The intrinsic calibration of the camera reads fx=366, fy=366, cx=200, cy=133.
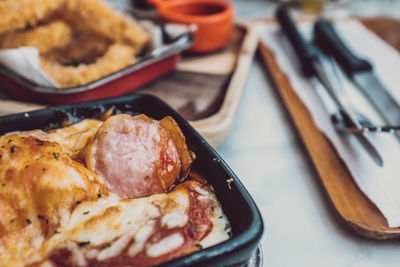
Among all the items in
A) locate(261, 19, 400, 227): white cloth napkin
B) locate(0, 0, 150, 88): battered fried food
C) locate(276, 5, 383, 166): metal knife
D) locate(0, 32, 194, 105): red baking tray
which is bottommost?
locate(261, 19, 400, 227): white cloth napkin

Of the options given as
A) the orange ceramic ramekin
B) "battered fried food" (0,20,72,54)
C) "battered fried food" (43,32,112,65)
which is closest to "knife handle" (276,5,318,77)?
the orange ceramic ramekin

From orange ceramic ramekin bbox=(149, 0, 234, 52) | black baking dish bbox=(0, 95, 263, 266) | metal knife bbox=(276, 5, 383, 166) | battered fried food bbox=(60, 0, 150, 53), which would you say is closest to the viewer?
black baking dish bbox=(0, 95, 263, 266)

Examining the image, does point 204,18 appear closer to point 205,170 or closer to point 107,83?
point 107,83

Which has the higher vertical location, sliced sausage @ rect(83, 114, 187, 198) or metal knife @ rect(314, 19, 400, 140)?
sliced sausage @ rect(83, 114, 187, 198)

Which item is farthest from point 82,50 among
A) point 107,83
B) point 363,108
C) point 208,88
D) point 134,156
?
point 363,108

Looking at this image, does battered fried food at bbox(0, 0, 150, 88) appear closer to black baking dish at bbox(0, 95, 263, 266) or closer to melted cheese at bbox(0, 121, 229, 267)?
black baking dish at bbox(0, 95, 263, 266)

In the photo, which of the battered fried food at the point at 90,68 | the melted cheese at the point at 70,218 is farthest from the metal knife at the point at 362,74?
the battered fried food at the point at 90,68

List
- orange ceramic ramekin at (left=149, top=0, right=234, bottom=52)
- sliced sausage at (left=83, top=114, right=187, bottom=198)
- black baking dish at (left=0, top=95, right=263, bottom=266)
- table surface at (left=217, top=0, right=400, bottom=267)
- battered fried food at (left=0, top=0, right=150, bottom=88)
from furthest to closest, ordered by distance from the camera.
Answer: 1. orange ceramic ramekin at (left=149, top=0, right=234, bottom=52)
2. battered fried food at (left=0, top=0, right=150, bottom=88)
3. table surface at (left=217, top=0, right=400, bottom=267)
4. sliced sausage at (left=83, top=114, right=187, bottom=198)
5. black baking dish at (left=0, top=95, right=263, bottom=266)

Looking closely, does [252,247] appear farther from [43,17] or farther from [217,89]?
[43,17]
